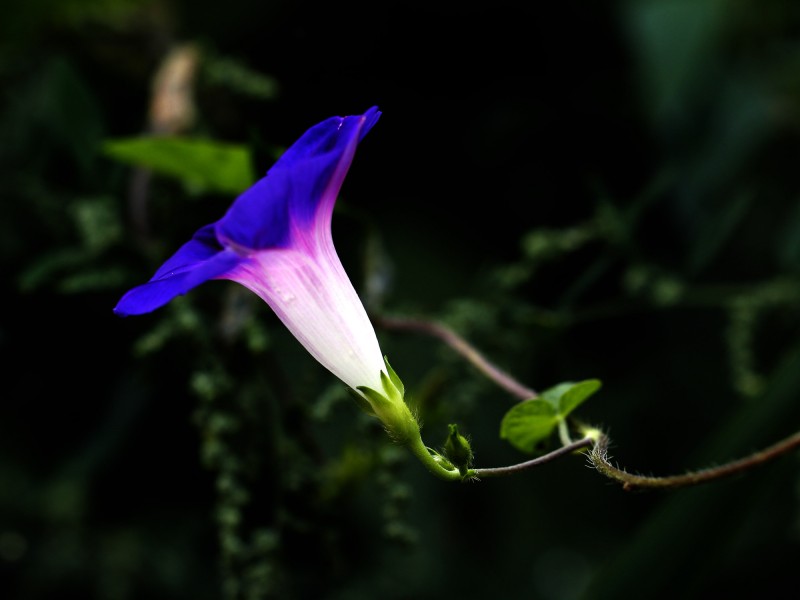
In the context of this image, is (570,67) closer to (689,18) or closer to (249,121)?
(689,18)

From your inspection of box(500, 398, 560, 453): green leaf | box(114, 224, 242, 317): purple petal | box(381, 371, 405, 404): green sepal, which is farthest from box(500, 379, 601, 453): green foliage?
box(114, 224, 242, 317): purple petal

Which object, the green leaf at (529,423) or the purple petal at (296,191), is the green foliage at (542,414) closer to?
the green leaf at (529,423)

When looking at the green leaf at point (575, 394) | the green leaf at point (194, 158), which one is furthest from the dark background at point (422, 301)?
the green leaf at point (575, 394)

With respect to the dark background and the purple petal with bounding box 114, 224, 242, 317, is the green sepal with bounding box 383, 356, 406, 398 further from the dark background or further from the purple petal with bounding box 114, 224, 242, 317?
the dark background

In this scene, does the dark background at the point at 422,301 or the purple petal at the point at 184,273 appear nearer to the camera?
the purple petal at the point at 184,273

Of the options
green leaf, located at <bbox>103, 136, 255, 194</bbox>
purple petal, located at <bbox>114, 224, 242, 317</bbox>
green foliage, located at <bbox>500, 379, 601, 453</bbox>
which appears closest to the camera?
purple petal, located at <bbox>114, 224, 242, 317</bbox>

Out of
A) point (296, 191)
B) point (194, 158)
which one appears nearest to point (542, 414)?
point (296, 191)

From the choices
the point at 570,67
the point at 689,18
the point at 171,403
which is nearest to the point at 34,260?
the point at 171,403
